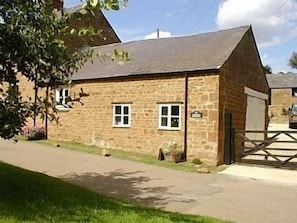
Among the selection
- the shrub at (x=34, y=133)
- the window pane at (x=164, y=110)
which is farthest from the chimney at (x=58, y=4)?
the shrub at (x=34, y=133)

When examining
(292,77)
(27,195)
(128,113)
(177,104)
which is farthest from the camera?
(292,77)

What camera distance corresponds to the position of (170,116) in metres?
17.4

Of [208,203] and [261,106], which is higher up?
[261,106]

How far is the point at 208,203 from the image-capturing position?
9125mm

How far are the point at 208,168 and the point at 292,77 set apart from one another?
43.2 m

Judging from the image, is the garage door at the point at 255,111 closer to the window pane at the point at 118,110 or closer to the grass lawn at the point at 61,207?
the window pane at the point at 118,110

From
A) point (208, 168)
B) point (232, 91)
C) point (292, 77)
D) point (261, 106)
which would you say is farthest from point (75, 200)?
point (292, 77)

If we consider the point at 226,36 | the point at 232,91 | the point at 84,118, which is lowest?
the point at 84,118

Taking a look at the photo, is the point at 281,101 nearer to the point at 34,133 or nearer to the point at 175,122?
the point at 34,133

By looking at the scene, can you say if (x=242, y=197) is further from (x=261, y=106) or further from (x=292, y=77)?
(x=292, y=77)

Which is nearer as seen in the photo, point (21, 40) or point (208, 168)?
point (21, 40)

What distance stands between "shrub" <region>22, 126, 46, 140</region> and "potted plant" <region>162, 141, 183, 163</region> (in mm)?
9528

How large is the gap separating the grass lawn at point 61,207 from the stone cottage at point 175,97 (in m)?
6.10

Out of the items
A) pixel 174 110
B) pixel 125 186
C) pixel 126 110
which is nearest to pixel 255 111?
pixel 174 110
